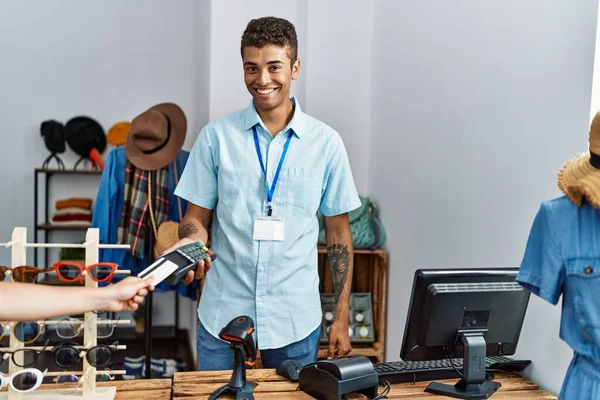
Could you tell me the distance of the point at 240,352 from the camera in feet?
5.25

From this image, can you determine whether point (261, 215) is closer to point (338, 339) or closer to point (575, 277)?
point (338, 339)

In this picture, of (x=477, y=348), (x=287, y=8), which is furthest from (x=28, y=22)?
(x=477, y=348)

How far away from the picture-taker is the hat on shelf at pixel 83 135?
509cm

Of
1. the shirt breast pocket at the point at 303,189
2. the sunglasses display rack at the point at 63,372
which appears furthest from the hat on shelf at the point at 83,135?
the sunglasses display rack at the point at 63,372

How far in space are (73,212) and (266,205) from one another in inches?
133

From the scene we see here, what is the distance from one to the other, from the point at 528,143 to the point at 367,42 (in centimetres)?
173

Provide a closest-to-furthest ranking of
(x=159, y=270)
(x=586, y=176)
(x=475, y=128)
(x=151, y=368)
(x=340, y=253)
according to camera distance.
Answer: (x=586, y=176) → (x=159, y=270) → (x=340, y=253) → (x=475, y=128) → (x=151, y=368)

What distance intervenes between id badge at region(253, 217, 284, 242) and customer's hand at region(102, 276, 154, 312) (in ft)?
2.25

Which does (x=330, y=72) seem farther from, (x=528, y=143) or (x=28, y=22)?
(x=28, y=22)

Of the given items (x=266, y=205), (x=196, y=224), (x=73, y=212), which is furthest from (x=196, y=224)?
(x=73, y=212)

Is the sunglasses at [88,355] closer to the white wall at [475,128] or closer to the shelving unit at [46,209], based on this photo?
the white wall at [475,128]

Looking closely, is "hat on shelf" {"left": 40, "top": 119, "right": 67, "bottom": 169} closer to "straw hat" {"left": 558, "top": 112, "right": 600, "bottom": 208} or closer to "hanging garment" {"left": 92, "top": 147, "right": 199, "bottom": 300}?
"hanging garment" {"left": 92, "top": 147, "right": 199, "bottom": 300}

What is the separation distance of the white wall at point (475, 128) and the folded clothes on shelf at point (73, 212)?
2.64 meters

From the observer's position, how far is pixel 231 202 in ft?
6.95
